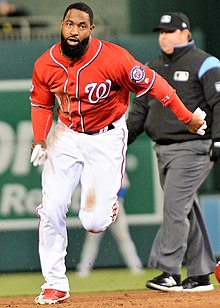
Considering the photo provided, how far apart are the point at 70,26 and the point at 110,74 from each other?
39 centimetres

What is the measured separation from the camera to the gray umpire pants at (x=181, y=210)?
24.6 feet

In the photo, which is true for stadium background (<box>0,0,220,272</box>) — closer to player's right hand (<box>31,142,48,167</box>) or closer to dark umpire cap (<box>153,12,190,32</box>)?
dark umpire cap (<box>153,12,190,32</box>)

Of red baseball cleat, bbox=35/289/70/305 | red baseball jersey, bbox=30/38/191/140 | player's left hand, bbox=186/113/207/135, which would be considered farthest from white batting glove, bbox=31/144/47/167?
player's left hand, bbox=186/113/207/135

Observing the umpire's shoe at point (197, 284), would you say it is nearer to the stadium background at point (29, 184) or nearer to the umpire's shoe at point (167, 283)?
the umpire's shoe at point (167, 283)

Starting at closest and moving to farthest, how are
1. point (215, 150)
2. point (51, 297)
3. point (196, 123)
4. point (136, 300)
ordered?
point (196, 123), point (51, 297), point (136, 300), point (215, 150)

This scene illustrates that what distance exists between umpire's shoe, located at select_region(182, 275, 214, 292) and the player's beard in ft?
7.05

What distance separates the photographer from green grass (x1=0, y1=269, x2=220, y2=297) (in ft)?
26.8

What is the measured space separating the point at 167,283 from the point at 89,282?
139cm

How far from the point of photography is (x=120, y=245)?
916 cm

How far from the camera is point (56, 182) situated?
6453 millimetres

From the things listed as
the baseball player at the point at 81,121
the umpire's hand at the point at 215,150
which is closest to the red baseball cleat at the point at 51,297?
the baseball player at the point at 81,121

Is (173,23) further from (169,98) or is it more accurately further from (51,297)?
(51,297)

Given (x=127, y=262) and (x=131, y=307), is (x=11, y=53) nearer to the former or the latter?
(x=127, y=262)

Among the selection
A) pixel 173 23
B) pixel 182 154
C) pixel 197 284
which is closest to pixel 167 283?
pixel 197 284
